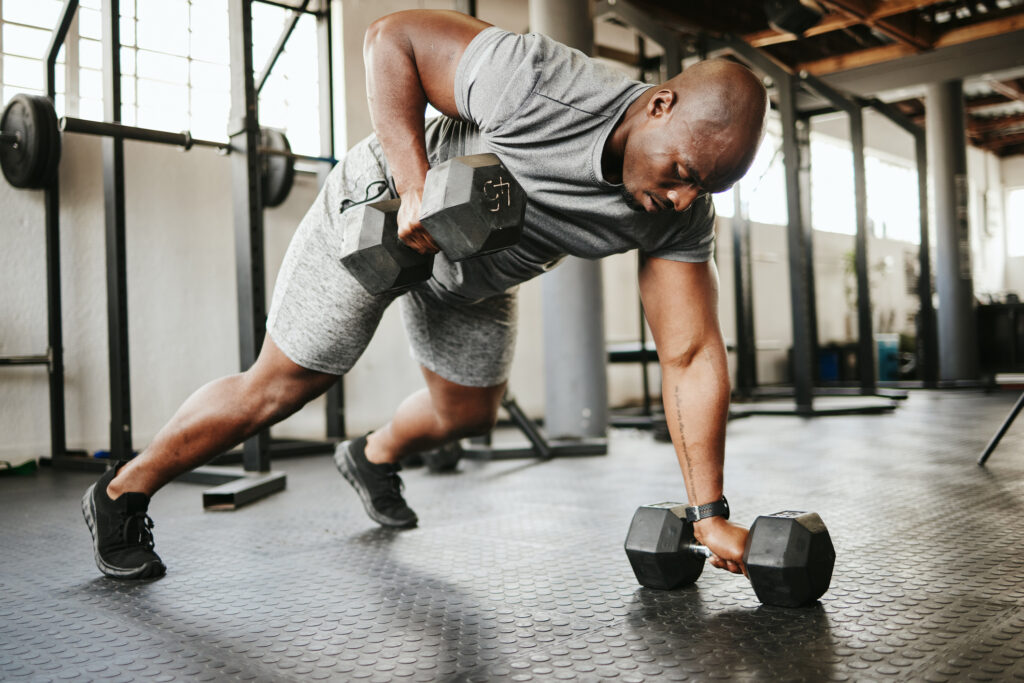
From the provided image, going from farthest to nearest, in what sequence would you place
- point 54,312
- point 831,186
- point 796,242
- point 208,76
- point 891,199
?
point 891,199 < point 831,186 < point 796,242 < point 208,76 < point 54,312

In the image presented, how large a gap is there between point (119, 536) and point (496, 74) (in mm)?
1050

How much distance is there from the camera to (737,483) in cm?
237

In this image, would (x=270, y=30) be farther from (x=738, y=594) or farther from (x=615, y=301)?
(x=738, y=594)

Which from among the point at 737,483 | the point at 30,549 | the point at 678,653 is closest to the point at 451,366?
the point at 678,653

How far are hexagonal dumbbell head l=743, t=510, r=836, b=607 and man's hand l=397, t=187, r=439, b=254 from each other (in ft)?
2.09

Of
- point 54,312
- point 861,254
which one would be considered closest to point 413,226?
point 54,312

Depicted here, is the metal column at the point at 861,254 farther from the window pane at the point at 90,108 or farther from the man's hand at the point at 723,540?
the man's hand at the point at 723,540

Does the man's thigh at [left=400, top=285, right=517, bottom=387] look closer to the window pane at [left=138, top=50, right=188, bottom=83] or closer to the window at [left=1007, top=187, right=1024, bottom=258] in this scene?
the window pane at [left=138, top=50, right=188, bottom=83]

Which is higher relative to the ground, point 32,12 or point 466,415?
point 32,12

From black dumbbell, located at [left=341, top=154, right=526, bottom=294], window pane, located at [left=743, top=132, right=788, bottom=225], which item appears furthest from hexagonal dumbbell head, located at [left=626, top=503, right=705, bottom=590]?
window pane, located at [left=743, top=132, right=788, bottom=225]

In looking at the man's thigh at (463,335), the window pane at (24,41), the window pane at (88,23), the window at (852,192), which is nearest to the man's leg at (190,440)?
the man's thigh at (463,335)

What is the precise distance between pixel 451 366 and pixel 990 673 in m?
1.02

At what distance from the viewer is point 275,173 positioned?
3.84 metres

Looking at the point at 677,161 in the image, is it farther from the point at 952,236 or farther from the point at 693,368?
the point at 952,236
